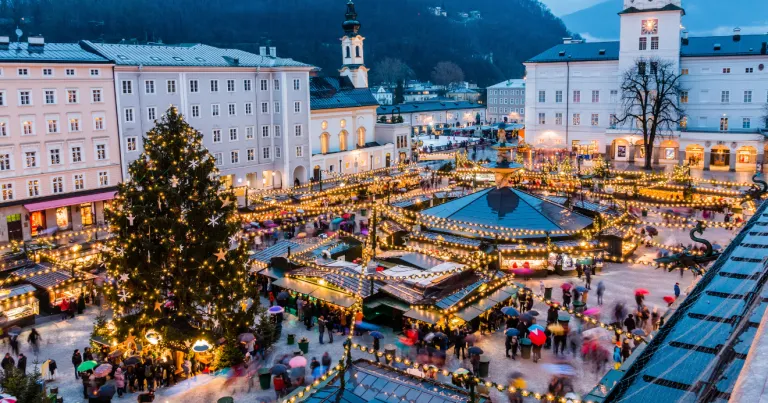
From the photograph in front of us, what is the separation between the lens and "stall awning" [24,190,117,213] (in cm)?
3878

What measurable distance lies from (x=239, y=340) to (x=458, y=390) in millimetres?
8258

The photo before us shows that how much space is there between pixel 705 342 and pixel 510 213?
26093mm

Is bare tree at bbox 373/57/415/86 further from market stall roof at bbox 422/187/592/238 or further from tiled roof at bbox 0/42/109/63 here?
market stall roof at bbox 422/187/592/238

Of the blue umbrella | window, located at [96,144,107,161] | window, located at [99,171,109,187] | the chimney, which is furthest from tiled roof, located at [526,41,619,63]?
the blue umbrella

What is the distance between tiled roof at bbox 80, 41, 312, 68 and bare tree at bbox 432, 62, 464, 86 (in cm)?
11088

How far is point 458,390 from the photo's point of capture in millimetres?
14703

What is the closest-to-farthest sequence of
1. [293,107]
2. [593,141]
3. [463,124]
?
1. [293,107]
2. [593,141]
3. [463,124]

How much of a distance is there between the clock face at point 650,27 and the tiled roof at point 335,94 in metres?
26.3

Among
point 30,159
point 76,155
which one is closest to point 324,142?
point 76,155

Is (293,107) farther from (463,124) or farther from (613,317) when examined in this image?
(463,124)

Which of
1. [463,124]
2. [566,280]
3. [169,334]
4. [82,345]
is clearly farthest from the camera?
[463,124]

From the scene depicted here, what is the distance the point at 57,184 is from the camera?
40375 mm

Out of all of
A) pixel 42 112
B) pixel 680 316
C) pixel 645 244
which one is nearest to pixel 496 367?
pixel 680 316

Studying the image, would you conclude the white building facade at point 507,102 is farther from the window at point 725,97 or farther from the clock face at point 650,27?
the window at point 725,97
